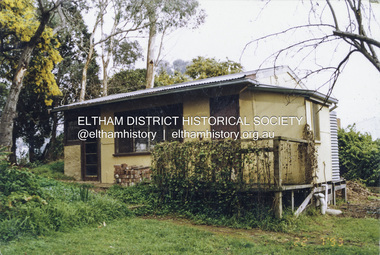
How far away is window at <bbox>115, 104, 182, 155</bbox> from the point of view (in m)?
10.2

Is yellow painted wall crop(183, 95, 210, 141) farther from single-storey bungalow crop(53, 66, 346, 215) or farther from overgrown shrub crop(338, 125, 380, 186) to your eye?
overgrown shrub crop(338, 125, 380, 186)

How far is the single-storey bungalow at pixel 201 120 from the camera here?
8.48 metres

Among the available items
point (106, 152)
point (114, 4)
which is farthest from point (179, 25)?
point (106, 152)

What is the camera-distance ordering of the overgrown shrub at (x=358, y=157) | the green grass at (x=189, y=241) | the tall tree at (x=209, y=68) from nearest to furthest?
the green grass at (x=189, y=241) < the overgrown shrub at (x=358, y=157) < the tall tree at (x=209, y=68)

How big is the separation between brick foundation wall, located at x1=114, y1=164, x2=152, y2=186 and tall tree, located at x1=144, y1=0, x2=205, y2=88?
554 centimetres

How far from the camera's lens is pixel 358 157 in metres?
12.3

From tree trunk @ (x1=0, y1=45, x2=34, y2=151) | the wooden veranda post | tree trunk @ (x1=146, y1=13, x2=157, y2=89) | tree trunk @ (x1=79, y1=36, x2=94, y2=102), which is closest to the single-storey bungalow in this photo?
the wooden veranda post

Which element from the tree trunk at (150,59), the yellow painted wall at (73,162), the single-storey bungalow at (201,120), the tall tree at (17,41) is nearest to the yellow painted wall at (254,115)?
the single-storey bungalow at (201,120)

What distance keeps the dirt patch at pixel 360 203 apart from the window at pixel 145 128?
530 centimetres

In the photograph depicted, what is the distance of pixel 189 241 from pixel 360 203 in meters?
6.95

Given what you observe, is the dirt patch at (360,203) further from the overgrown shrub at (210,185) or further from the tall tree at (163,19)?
the tall tree at (163,19)

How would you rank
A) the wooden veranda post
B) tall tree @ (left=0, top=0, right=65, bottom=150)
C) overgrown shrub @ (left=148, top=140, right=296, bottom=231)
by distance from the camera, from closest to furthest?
the wooden veranda post, overgrown shrub @ (left=148, top=140, right=296, bottom=231), tall tree @ (left=0, top=0, right=65, bottom=150)

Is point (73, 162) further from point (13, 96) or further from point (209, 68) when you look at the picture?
point (209, 68)

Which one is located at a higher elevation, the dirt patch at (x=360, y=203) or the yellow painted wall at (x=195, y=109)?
the yellow painted wall at (x=195, y=109)
